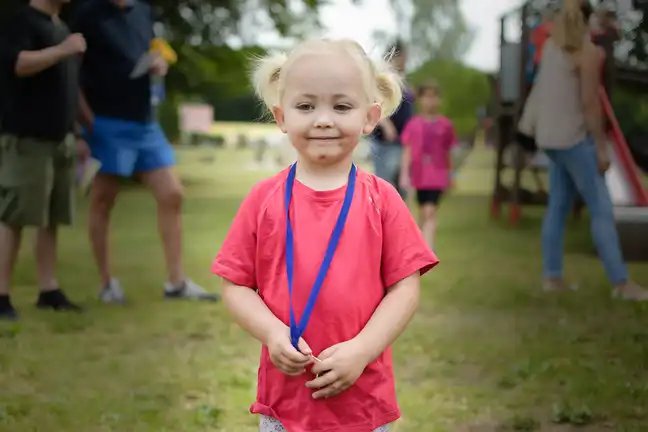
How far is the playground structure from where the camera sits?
7008 mm

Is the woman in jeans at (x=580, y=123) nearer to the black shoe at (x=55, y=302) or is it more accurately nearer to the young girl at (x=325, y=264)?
the black shoe at (x=55, y=302)

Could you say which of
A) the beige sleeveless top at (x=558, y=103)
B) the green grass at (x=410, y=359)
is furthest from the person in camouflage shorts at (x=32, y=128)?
the beige sleeveless top at (x=558, y=103)

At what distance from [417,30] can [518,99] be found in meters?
12.2

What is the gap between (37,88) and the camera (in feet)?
15.1

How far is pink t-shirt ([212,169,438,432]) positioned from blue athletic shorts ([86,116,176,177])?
3017 millimetres

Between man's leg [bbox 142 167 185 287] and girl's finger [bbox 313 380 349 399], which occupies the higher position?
girl's finger [bbox 313 380 349 399]

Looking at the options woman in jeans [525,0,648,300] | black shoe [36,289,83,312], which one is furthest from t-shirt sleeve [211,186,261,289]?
woman in jeans [525,0,648,300]

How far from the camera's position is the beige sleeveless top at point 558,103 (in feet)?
17.4

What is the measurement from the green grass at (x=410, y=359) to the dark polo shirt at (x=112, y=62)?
1.07 meters

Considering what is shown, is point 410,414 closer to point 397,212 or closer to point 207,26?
point 397,212

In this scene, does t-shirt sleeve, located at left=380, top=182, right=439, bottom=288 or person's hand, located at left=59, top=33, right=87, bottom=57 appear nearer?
t-shirt sleeve, located at left=380, top=182, right=439, bottom=288

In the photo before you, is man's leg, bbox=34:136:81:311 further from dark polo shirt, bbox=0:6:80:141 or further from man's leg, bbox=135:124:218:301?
man's leg, bbox=135:124:218:301

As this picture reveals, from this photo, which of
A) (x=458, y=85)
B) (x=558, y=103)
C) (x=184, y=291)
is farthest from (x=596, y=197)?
(x=458, y=85)

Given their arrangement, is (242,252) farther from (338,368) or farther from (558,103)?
(558,103)
